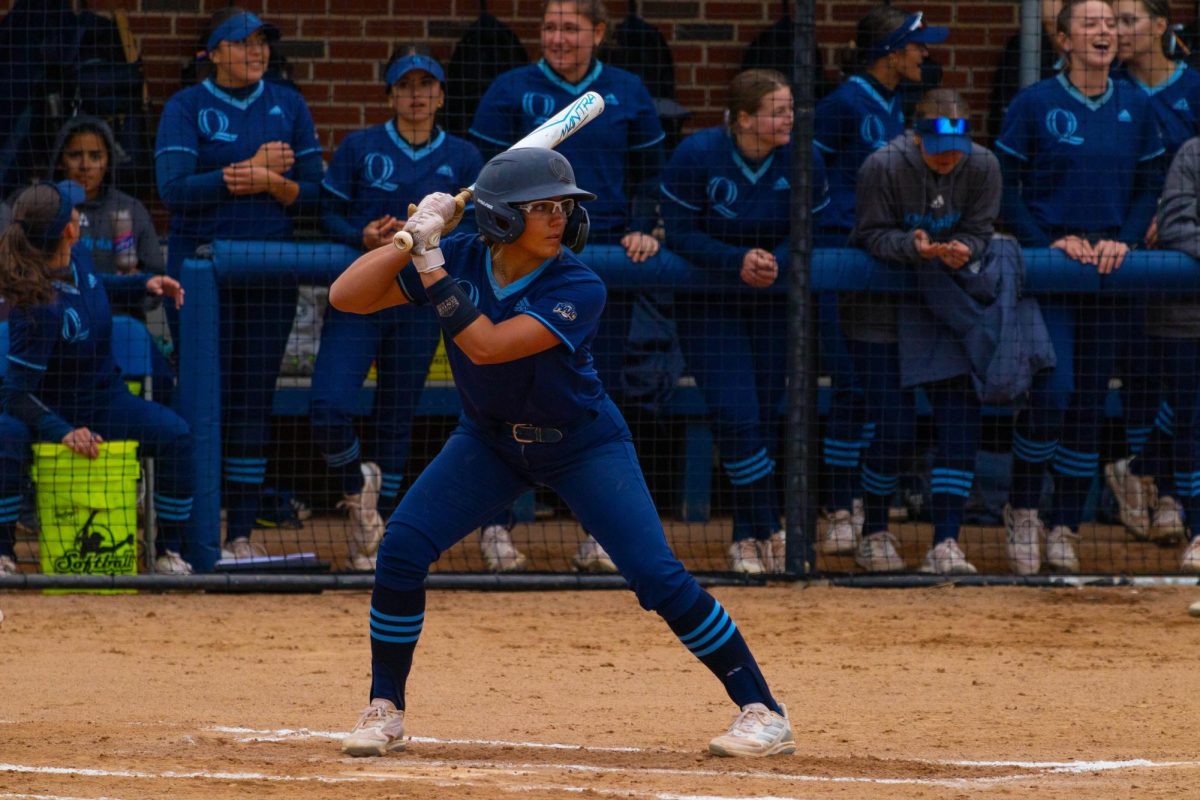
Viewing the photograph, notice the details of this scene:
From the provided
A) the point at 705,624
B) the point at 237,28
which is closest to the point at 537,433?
the point at 705,624

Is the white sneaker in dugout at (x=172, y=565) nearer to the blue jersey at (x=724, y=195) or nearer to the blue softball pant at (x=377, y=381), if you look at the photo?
the blue softball pant at (x=377, y=381)

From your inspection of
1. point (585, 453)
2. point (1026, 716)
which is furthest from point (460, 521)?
point (1026, 716)

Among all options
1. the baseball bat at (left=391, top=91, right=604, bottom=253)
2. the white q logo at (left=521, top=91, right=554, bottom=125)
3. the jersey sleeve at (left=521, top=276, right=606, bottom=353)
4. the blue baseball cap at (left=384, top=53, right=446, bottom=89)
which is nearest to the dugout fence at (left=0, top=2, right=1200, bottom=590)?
the white q logo at (left=521, top=91, right=554, bottom=125)

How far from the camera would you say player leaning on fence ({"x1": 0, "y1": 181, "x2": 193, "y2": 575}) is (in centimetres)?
712

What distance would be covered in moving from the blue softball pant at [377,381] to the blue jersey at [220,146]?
→ 1.68 feet

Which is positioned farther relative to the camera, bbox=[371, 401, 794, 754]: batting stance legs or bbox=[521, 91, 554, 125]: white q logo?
bbox=[521, 91, 554, 125]: white q logo

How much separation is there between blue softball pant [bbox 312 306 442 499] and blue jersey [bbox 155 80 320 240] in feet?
1.68

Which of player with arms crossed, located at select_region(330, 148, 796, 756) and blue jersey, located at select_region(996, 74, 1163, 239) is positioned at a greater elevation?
blue jersey, located at select_region(996, 74, 1163, 239)

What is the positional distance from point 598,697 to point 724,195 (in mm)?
2764

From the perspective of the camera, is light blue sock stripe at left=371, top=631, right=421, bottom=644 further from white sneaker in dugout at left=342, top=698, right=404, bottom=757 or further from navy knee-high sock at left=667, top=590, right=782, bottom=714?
navy knee-high sock at left=667, top=590, right=782, bottom=714

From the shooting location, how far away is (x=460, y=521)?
4637mm

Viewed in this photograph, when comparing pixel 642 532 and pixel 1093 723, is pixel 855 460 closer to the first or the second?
pixel 1093 723

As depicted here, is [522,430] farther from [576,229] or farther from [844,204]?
[844,204]

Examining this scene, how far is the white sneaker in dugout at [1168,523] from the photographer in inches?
336
